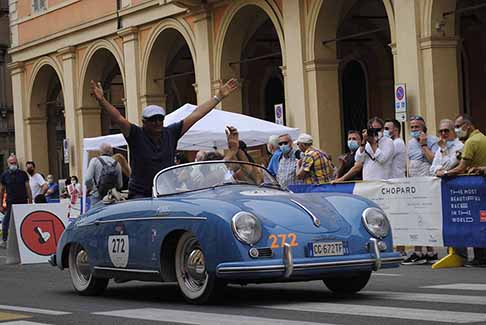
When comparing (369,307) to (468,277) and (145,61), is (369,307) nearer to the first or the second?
(468,277)

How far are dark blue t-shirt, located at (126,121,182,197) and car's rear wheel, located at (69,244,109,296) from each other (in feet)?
3.13

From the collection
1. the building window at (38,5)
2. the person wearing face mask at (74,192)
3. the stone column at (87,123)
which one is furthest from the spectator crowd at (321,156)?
the building window at (38,5)

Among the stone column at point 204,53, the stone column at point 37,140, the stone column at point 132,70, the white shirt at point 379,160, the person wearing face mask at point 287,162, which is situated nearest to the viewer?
the white shirt at point 379,160

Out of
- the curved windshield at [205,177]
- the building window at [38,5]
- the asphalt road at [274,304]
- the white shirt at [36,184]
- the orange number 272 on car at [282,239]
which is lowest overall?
the asphalt road at [274,304]

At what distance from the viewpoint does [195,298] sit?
10.3 meters

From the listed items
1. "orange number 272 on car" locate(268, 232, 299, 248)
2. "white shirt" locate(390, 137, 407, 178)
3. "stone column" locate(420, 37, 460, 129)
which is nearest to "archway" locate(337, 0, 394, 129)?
"stone column" locate(420, 37, 460, 129)

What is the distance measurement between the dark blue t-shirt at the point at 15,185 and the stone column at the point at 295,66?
7.76 meters

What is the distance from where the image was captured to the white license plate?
32.7 ft

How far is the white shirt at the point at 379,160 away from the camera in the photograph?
55.4 ft

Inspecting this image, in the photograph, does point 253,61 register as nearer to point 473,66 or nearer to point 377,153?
point 473,66

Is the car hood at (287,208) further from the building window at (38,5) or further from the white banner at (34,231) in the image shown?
the building window at (38,5)

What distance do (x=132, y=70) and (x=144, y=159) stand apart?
24.9 meters

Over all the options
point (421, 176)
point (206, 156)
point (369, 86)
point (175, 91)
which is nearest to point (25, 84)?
point (175, 91)

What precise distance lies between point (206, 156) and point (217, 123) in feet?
34.9
